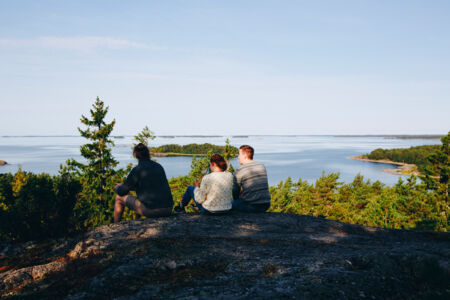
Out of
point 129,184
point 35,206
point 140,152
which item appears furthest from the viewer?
point 35,206

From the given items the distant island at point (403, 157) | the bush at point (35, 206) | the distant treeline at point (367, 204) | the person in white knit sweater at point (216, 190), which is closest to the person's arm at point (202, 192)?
the person in white knit sweater at point (216, 190)

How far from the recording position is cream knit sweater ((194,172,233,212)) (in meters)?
6.10

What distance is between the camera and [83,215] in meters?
8.80

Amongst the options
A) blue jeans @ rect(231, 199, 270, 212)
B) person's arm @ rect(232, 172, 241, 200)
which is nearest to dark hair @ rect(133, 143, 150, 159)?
person's arm @ rect(232, 172, 241, 200)

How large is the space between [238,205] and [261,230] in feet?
4.30

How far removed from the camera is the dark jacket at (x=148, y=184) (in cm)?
581

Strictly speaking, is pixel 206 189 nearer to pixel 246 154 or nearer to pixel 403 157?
pixel 246 154

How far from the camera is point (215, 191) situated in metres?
6.11

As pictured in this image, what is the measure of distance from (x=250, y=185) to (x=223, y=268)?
3.04 m

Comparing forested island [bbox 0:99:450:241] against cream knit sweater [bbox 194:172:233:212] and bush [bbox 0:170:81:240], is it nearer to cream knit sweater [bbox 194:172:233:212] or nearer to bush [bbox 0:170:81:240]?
bush [bbox 0:170:81:240]

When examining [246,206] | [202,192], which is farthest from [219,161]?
[246,206]

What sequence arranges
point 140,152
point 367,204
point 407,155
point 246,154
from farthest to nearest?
point 407,155
point 367,204
point 246,154
point 140,152

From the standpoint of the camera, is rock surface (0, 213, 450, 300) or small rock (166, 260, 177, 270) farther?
small rock (166, 260, 177, 270)

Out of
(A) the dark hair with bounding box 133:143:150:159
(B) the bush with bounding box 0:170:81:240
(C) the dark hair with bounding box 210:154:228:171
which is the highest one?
(A) the dark hair with bounding box 133:143:150:159
